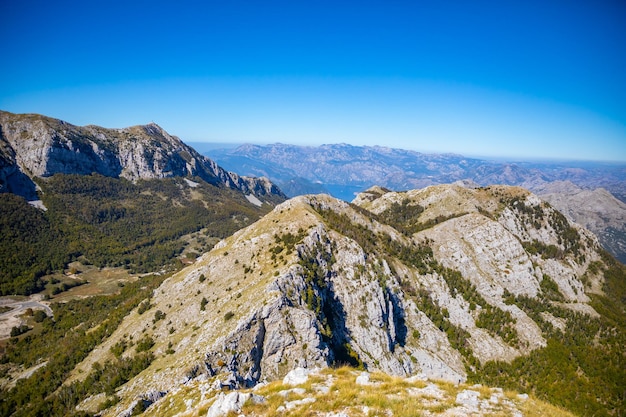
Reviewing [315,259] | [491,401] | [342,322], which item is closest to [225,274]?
[315,259]

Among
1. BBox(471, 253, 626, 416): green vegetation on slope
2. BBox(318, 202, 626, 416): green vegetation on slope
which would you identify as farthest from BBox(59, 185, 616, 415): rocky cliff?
BBox(471, 253, 626, 416): green vegetation on slope

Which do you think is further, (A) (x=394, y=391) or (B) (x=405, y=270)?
(B) (x=405, y=270)

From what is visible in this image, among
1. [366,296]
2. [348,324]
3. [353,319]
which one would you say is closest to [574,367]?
[366,296]

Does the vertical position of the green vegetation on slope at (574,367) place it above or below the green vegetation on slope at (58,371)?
below

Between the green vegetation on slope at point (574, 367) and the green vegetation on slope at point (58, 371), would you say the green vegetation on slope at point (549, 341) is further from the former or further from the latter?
the green vegetation on slope at point (58, 371)

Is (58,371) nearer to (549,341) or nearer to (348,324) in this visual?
(348,324)

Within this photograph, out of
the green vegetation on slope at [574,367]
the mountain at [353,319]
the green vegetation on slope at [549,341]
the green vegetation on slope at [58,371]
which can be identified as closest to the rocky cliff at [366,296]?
the mountain at [353,319]

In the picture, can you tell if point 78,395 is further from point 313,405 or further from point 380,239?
point 380,239
